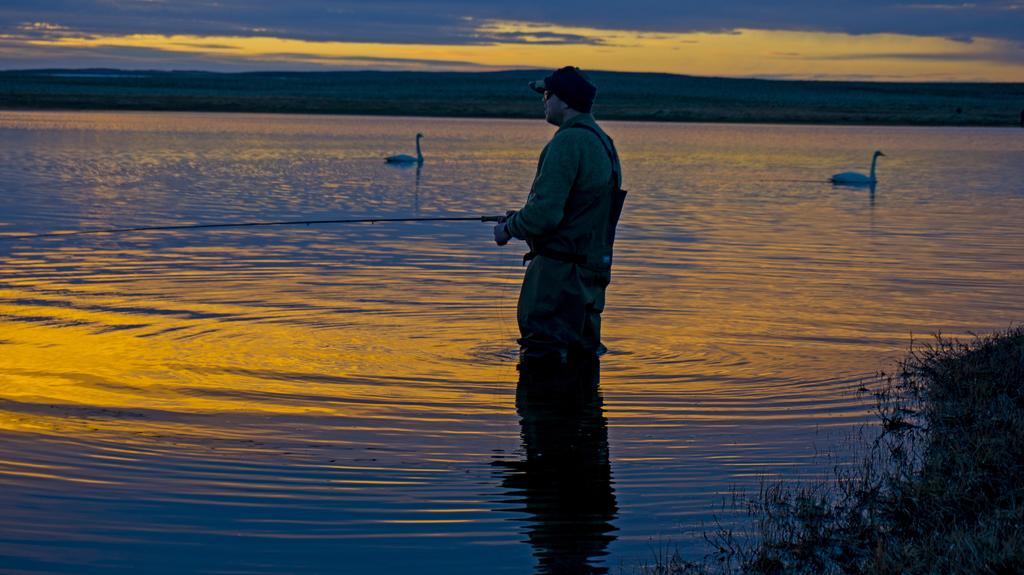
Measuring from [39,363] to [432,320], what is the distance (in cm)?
287

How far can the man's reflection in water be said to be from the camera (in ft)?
16.5

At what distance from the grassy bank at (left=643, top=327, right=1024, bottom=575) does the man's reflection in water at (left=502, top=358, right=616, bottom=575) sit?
373 millimetres

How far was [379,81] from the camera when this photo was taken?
154375mm

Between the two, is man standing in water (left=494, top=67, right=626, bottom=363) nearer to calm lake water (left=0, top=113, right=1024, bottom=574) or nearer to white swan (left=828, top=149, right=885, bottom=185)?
calm lake water (left=0, top=113, right=1024, bottom=574)

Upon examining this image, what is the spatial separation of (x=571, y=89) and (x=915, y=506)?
329 centimetres

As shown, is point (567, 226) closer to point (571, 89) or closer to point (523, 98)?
point (571, 89)

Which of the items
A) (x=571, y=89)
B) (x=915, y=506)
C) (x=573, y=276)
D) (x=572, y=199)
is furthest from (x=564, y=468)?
(x=571, y=89)

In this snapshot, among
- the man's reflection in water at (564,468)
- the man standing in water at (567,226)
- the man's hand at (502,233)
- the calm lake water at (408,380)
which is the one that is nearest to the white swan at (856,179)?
the calm lake water at (408,380)

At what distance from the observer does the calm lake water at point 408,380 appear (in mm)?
5184

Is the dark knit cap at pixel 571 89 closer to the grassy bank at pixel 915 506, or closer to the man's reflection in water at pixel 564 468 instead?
the man's reflection in water at pixel 564 468

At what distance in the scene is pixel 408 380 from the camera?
7.90m

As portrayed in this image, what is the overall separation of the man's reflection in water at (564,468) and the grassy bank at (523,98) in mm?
70975

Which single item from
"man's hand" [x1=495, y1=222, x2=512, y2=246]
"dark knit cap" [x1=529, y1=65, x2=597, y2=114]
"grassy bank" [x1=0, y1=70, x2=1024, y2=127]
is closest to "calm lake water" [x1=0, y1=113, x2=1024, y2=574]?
"man's hand" [x1=495, y1=222, x2=512, y2=246]

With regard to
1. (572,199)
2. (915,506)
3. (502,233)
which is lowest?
(915,506)
